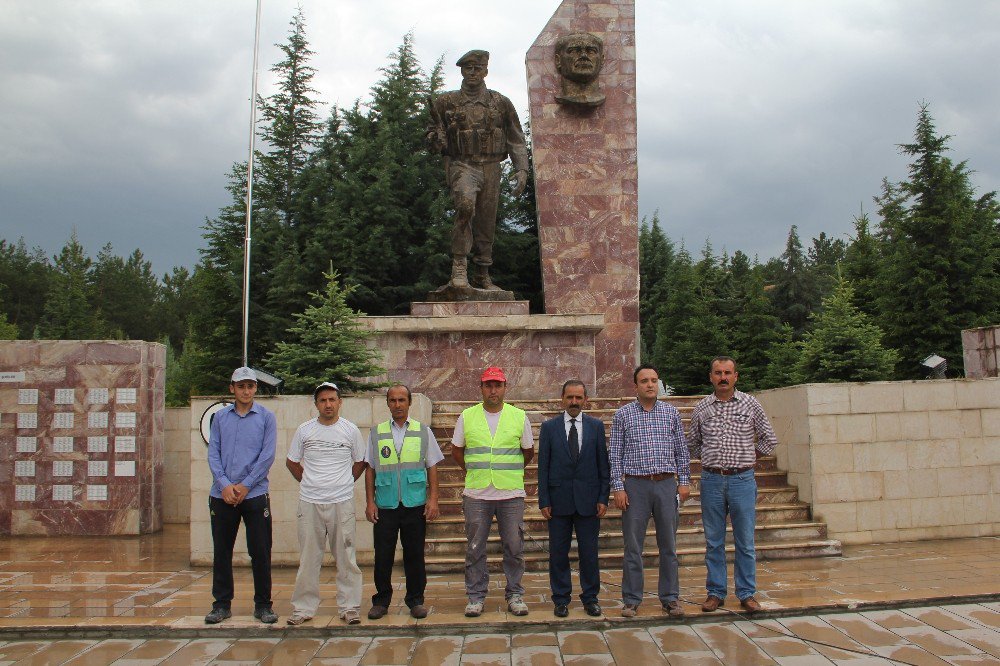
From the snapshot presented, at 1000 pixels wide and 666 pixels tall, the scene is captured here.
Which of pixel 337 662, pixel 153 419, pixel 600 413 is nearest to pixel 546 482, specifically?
pixel 337 662

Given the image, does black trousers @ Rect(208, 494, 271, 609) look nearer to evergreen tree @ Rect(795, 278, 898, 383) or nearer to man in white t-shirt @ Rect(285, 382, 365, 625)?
man in white t-shirt @ Rect(285, 382, 365, 625)

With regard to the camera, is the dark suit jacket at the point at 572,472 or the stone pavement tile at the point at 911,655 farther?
the dark suit jacket at the point at 572,472

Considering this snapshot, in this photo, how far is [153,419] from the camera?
9133mm

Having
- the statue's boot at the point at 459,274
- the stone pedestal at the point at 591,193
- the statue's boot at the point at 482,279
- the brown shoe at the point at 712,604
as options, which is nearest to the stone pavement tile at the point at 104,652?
the brown shoe at the point at 712,604

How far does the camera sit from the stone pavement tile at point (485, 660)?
418cm

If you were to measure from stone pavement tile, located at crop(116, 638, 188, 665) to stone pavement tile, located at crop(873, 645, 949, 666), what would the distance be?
3775 mm

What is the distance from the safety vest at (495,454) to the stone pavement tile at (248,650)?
149 cm

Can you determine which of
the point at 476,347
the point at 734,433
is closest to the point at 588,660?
the point at 734,433

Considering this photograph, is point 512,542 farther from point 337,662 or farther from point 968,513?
point 968,513

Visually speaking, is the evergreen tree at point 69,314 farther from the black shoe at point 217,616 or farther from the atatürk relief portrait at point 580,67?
the black shoe at point 217,616

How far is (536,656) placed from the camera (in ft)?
14.0

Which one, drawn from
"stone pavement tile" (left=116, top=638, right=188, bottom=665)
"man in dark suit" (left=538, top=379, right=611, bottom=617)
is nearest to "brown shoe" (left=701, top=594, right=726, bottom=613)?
"man in dark suit" (left=538, top=379, right=611, bottom=617)

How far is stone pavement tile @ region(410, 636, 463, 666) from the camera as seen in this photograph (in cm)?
423

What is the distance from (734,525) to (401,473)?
7.01ft
